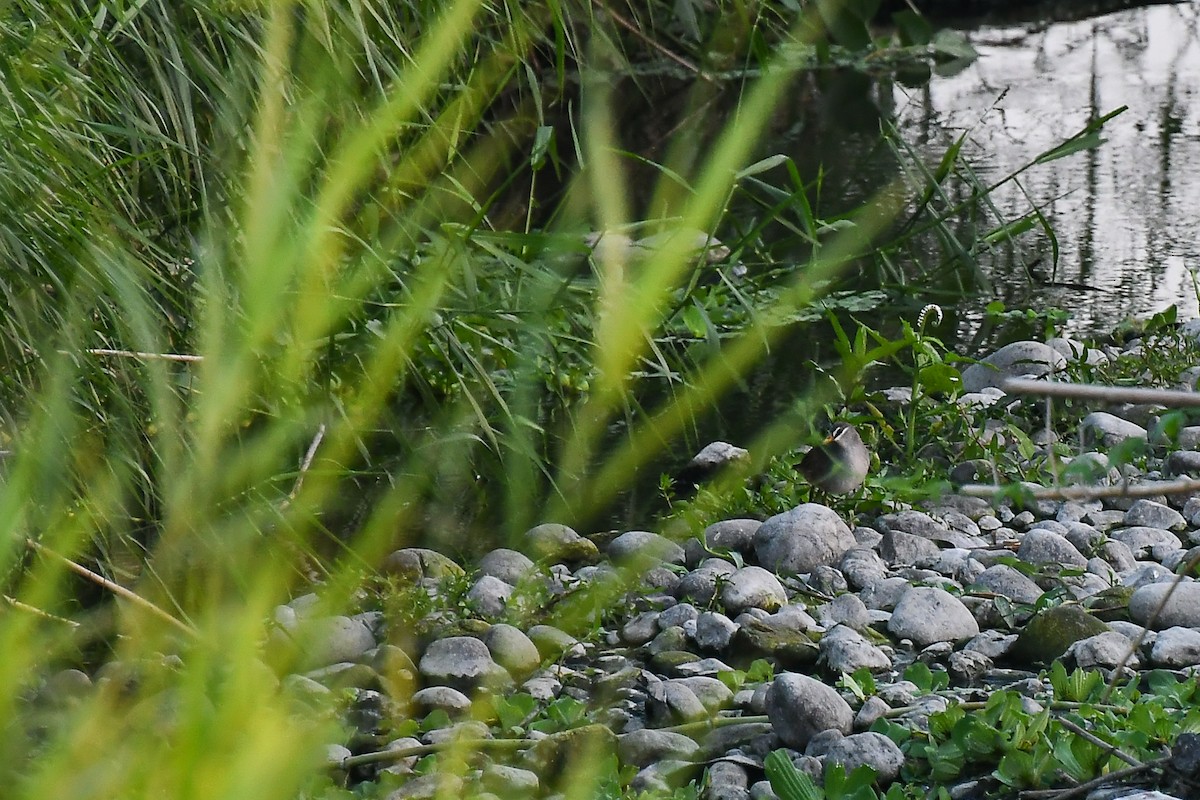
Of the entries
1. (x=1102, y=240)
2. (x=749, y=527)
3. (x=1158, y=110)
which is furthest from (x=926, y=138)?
(x=749, y=527)

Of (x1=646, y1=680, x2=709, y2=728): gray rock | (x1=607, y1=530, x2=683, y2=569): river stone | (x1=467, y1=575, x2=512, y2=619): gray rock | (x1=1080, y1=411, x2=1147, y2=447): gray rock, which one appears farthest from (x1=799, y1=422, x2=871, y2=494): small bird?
(x1=646, y1=680, x2=709, y2=728): gray rock

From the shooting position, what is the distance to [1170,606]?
4.76 feet

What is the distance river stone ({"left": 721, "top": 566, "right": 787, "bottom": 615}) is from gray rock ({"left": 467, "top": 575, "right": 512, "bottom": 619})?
229 millimetres

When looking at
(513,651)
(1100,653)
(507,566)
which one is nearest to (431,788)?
(513,651)

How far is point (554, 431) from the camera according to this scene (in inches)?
84.1

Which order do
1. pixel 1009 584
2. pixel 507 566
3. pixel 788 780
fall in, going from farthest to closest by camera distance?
pixel 507 566 < pixel 1009 584 < pixel 788 780

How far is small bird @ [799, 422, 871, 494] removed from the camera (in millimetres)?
1821

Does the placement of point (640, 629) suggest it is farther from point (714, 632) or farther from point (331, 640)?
point (331, 640)

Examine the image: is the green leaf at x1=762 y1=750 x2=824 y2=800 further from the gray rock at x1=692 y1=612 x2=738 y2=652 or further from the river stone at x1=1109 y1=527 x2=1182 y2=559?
the river stone at x1=1109 y1=527 x2=1182 y2=559

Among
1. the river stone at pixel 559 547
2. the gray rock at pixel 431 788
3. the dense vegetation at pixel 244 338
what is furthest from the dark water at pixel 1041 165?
the gray rock at pixel 431 788

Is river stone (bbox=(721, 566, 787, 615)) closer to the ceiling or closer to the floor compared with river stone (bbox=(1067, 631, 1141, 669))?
closer to the floor

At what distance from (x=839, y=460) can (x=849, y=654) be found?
0.44m

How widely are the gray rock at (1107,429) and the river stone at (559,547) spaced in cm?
68

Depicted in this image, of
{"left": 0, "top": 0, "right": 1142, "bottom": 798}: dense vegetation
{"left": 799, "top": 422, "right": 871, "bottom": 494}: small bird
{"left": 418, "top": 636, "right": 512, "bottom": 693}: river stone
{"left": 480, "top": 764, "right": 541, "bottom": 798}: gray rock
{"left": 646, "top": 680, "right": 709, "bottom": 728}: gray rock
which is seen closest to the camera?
{"left": 0, "top": 0, "right": 1142, "bottom": 798}: dense vegetation
